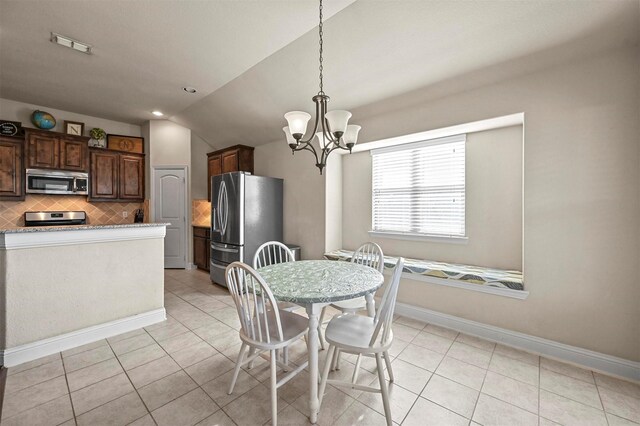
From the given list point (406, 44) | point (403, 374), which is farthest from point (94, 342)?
point (406, 44)

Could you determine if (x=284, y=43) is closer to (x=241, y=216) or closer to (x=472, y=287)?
(x=241, y=216)

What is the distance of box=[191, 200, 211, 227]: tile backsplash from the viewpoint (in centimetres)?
560

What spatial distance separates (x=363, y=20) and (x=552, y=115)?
5.88 ft

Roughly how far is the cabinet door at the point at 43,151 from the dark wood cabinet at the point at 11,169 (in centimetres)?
11

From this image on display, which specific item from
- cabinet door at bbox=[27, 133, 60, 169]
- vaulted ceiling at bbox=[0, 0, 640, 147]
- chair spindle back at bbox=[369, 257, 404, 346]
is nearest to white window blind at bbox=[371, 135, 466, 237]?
vaulted ceiling at bbox=[0, 0, 640, 147]

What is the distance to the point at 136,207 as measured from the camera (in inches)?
213

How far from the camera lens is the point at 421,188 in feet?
11.4

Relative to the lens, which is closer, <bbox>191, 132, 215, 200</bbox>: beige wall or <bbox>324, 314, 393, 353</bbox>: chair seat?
<bbox>324, 314, 393, 353</bbox>: chair seat

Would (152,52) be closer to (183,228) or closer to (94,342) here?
(94,342)

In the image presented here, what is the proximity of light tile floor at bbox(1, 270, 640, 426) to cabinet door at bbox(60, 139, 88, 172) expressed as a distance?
3424 mm

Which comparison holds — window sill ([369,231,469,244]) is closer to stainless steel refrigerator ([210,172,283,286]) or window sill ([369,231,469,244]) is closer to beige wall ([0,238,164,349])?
stainless steel refrigerator ([210,172,283,286])

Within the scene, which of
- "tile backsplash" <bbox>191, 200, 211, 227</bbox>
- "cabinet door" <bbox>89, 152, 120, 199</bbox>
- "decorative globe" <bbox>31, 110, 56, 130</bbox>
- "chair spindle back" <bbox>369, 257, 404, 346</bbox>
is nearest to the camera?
"chair spindle back" <bbox>369, 257, 404, 346</bbox>

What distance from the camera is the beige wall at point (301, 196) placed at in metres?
4.05

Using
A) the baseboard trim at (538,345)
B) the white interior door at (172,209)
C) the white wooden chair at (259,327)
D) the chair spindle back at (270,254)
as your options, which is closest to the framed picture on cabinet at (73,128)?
the white interior door at (172,209)
